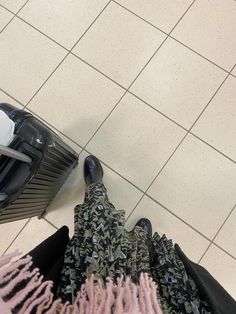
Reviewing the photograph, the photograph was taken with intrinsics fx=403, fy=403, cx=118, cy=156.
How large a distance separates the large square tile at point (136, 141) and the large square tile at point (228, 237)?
30 centimetres

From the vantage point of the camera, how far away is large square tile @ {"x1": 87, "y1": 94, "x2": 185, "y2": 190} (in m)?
1.45

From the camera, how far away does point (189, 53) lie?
60.8 inches

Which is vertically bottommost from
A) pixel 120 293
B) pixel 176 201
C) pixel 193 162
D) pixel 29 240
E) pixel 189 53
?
pixel 29 240

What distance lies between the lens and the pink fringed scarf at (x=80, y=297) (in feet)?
1.97

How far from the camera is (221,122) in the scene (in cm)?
148

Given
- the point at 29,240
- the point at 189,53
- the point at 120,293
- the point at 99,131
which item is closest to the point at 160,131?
the point at 99,131

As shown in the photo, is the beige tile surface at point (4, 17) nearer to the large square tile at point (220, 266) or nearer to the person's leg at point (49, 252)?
the person's leg at point (49, 252)

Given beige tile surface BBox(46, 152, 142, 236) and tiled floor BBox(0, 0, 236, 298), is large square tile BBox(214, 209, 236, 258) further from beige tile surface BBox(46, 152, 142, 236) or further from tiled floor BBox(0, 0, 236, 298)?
beige tile surface BBox(46, 152, 142, 236)

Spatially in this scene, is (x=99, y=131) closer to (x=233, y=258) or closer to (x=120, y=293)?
(x=233, y=258)

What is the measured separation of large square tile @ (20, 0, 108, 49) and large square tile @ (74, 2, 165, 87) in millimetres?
37

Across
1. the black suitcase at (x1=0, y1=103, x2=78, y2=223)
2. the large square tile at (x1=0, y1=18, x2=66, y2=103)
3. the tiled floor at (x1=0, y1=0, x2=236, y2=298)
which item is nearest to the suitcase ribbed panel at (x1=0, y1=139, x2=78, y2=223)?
the black suitcase at (x1=0, y1=103, x2=78, y2=223)

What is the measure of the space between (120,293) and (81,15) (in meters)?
1.24

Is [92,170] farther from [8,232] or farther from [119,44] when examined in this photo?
[119,44]

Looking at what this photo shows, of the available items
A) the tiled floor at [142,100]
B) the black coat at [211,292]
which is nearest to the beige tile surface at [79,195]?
the tiled floor at [142,100]
